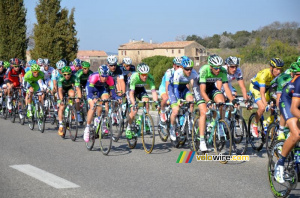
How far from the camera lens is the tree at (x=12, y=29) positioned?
37.6 meters

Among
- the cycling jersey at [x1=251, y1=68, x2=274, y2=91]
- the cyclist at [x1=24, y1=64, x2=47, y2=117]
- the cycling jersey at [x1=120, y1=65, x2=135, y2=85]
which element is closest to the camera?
the cycling jersey at [x1=251, y1=68, x2=274, y2=91]

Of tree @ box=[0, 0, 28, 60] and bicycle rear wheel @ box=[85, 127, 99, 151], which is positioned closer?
bicycle rear wheel @ box=[85, 127, 99, 151]

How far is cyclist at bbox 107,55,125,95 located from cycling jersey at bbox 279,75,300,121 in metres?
6.30

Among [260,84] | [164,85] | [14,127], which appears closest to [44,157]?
[164,85]

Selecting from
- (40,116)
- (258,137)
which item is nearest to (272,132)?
(258,137)

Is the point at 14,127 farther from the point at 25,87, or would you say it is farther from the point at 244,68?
the point at 244,68

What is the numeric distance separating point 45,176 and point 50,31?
30.8 metres

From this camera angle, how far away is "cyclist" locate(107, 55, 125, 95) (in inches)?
509

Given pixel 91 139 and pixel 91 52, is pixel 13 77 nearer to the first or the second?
pixel 91 139

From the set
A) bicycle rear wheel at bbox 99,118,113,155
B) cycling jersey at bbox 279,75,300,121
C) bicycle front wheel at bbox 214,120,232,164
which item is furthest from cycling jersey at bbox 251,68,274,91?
cycling jersey at bbox 279,75,300,121

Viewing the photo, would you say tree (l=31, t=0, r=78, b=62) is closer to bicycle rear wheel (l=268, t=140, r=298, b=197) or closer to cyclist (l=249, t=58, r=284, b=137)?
cyclist (l=249, t=58, r=284, b=137)

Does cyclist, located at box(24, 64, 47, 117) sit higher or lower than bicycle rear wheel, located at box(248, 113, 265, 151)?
higher

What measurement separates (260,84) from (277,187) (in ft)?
13.9

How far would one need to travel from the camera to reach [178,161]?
9.68m
